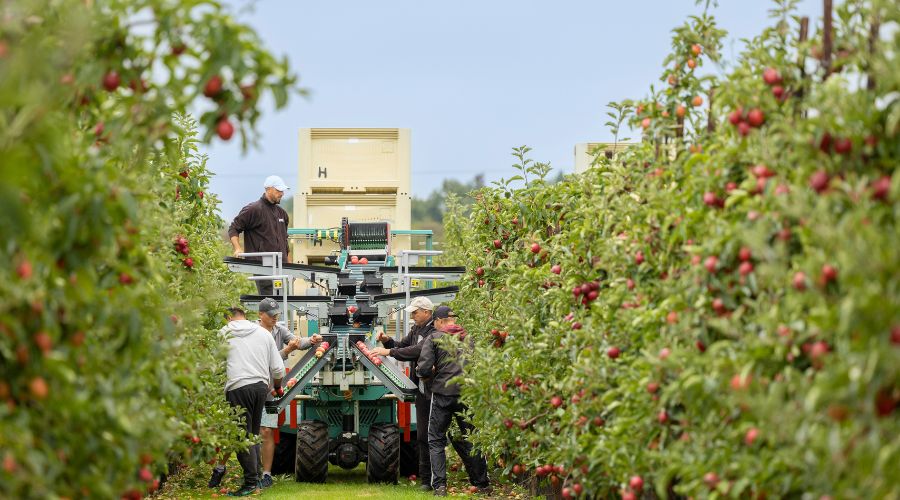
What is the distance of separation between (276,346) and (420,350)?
57.7 inches

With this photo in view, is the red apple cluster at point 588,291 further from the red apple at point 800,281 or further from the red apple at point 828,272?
the red apple at point 828,272

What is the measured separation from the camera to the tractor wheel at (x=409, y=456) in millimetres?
15070

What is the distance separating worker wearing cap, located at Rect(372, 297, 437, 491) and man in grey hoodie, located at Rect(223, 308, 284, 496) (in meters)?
1.26

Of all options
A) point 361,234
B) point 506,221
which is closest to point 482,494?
point 506,221

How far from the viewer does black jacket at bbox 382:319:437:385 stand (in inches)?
547

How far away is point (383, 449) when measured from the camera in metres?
14.4

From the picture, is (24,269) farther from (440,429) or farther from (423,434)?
(423,434)

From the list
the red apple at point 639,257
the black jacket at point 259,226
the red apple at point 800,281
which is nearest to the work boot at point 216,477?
the black jacket at point 259,226

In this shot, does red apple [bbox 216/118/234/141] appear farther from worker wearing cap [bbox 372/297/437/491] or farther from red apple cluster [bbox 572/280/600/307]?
worker wearing cap [bbox 372/297/437/491]

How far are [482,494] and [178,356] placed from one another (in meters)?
6.55

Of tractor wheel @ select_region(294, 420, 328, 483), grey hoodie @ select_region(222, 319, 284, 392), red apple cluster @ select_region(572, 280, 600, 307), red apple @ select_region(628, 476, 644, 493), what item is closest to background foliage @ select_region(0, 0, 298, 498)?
red apple @ select_region(628, 476, 644, 493)

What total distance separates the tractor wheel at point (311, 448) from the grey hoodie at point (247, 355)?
1.39 m

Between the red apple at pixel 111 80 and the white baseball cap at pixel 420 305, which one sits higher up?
the red apple at pixel 111 80

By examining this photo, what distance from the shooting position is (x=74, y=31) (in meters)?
4.33
